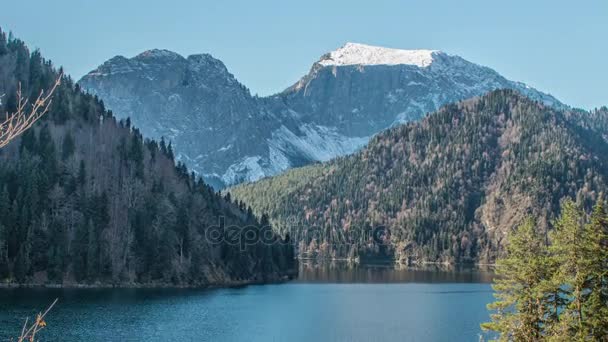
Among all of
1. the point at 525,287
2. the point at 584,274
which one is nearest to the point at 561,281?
the point at 584,274

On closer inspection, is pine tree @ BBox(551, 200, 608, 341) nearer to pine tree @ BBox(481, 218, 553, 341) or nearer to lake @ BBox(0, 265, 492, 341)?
pine tree @ BBox(481, 218, 553, 341)

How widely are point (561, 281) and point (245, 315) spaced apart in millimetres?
87480

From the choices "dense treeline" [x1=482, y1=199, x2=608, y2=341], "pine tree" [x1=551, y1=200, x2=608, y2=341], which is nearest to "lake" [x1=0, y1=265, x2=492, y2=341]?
"dense treeline" [x1=482, y1=199, x2=608, y2=341]

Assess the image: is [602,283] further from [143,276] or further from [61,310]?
[143,276]

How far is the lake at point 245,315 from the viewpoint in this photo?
4317 inches

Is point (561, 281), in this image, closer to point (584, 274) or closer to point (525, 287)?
point (584, 274)

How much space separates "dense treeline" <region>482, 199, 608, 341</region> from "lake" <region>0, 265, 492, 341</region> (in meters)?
54.0

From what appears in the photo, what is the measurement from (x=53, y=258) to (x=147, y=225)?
28.4m

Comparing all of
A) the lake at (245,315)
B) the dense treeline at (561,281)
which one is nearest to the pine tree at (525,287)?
the dense treeline at (561,281)

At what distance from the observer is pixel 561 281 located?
170ft

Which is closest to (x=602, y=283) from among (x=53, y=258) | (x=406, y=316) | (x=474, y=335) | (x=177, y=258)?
(x=474, y=335)

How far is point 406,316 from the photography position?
138m

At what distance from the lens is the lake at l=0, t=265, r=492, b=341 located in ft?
360

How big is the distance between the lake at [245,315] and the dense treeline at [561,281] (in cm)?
5400
